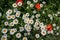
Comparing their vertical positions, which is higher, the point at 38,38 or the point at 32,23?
the point at 32,23

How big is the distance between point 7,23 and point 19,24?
189mm

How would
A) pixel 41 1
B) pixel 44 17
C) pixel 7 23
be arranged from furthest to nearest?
pixel 41 1 < pixel 44 17 < pixel 7 23

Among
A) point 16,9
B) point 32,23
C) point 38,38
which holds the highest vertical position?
point 16,9

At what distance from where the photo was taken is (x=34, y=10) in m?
3.24

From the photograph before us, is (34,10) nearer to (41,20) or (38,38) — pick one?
(41,20)

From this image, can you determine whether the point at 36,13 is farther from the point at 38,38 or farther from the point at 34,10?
the point at 38,38

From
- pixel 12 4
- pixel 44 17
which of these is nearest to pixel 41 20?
pixel 44 17

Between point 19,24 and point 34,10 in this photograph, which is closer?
point 19,24

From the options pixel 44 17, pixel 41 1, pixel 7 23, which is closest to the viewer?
pixel 7 23

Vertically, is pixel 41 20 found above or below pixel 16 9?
below

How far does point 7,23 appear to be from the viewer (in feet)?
9.80

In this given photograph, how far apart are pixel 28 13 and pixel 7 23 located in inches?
15.6

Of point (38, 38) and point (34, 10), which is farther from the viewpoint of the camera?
point (34, 10)

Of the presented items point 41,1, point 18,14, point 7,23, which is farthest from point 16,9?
point 41,1
